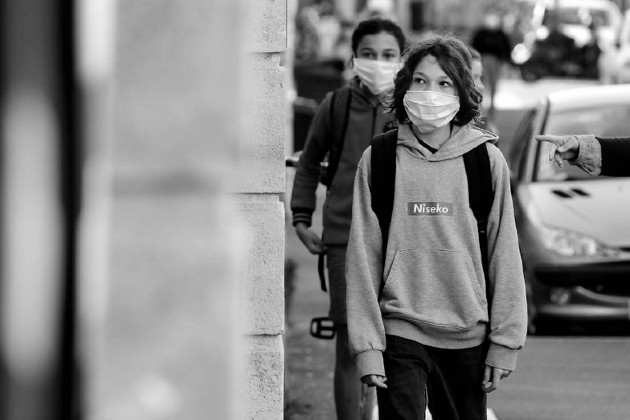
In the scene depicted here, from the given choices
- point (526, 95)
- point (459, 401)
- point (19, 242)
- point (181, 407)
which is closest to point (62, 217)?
point (19, 242)

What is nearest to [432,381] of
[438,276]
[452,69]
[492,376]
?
[492,376]

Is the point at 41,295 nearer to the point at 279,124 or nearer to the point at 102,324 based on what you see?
the point at 102,324

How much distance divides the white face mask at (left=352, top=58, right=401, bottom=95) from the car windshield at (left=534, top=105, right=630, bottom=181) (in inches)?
158

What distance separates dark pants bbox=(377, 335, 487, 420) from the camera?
4.10m

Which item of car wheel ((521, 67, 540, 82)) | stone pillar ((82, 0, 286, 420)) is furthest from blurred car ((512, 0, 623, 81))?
stone pillar ((82, 0, 286, 420))

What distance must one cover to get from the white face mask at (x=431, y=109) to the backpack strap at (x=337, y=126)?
1.18 m

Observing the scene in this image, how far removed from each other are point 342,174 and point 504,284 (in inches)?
55.5

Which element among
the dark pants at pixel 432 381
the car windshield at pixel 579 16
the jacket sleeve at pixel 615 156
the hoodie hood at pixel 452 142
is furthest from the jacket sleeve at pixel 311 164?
the car windshield at pixel 579 16

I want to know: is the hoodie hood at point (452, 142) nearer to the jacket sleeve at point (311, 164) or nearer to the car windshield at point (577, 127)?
the jacket sleeve at point (311, 164)

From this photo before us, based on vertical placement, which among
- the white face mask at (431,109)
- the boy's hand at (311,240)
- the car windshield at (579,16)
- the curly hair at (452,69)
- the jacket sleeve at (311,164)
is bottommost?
the boy's hand at (311,240)

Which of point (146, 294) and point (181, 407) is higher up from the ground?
point (146, 294)

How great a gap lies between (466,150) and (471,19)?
65.0m

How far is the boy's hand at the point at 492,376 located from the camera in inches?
161

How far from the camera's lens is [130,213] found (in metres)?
1.25
